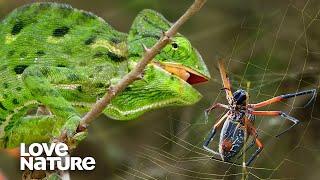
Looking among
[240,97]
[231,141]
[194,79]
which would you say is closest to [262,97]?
[240,97]

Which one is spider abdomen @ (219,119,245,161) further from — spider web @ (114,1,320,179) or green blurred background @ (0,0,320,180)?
green blurred background @ (0,0,320,180)

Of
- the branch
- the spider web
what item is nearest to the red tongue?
the branch

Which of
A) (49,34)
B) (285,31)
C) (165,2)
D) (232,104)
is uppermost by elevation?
(165,2)

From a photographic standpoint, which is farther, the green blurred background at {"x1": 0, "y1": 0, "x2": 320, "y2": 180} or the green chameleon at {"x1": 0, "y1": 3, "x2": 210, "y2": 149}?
the green blurred background at {"x1": 0, "y1": 0, "x2": 320, "y2": 180}

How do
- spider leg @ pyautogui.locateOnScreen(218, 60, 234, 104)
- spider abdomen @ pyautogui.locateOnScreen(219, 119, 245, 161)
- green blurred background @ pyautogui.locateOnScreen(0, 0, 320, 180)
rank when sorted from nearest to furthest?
1. spider abdomen @ pyautogui.locateOnScreen(219, 119, 245, 161)
2. spider leg @ pyautogui.locateOnScreen(218, 60, 234, 104)
3. green blurred background @ pyautogui.locateOnScreen(0, 0, 320, 180)

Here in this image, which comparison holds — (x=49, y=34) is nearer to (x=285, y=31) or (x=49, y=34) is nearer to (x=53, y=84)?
(x=53, y=84)

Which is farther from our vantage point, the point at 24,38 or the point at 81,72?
the point at 24,38

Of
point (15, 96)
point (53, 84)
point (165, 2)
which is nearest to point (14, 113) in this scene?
point (15, 96)

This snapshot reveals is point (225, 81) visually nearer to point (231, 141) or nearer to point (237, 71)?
point (231, 141)
